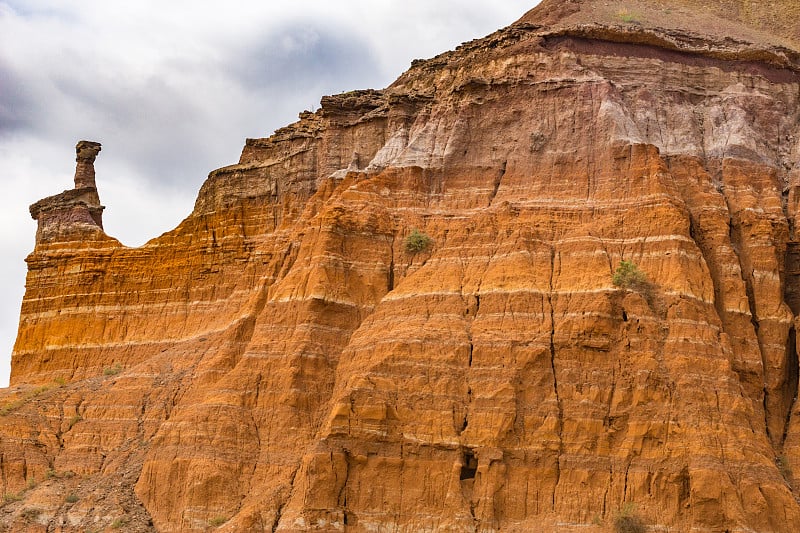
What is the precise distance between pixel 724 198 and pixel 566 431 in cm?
1419

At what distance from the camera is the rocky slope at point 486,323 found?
48719 millimetres

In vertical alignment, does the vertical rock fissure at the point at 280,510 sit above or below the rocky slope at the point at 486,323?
below

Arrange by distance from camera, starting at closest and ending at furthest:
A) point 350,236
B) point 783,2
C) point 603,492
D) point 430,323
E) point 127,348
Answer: point 603,492, point 430,323, point 350,236, point 127,348, point 783,2

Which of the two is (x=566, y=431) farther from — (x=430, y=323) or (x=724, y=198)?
(x=724, y=198)

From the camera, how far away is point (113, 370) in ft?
224

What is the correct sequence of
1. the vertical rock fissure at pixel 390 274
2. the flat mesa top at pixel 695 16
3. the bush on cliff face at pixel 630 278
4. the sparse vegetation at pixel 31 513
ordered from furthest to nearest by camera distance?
the flat mesa top at pixel 695 16
the vertical rock fissure at pixel 390 274
the sparse vegetation at pixel 31 513
the bush on cliff face at pixel 630 278

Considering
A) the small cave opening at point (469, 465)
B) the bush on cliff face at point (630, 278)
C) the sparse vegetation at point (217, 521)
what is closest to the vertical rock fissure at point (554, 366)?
the bush on cliff face at point (630, 278)

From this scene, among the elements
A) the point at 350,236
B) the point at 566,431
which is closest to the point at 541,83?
the point at 350,236

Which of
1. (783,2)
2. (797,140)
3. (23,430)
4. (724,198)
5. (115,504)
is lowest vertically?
(115,504)

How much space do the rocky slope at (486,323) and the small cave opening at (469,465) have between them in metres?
0.20

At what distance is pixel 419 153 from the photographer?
2383 inches

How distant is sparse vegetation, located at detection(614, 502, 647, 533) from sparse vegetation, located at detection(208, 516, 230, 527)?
15.6 metres

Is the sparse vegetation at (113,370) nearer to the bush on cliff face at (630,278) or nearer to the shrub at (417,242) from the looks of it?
the shrub at (417,242)

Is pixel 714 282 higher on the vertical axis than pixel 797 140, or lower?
lower
